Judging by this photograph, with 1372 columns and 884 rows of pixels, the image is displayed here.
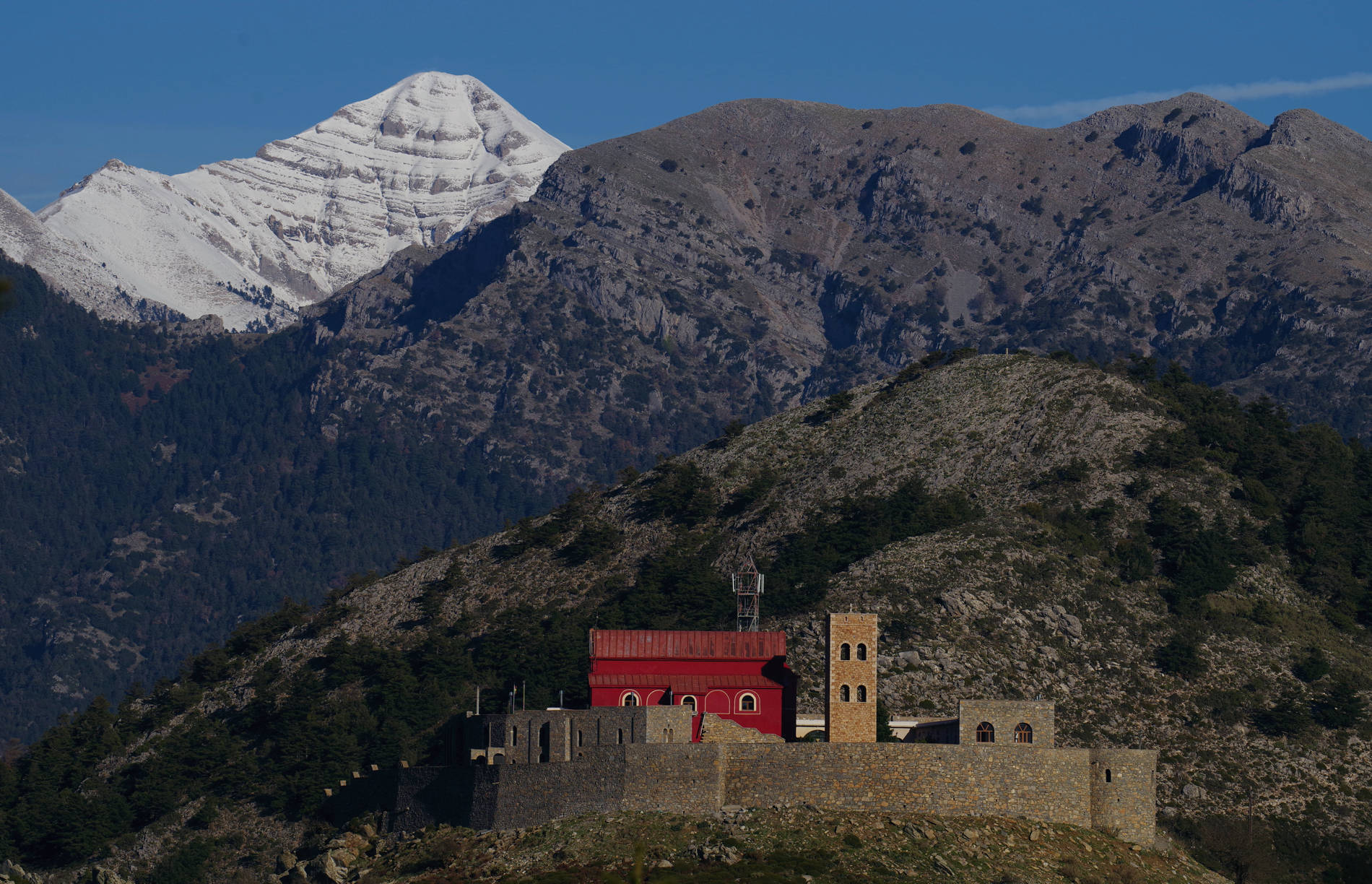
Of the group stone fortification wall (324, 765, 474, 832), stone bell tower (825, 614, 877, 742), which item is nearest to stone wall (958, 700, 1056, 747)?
stone bell tower (825, 614, 877, 742)

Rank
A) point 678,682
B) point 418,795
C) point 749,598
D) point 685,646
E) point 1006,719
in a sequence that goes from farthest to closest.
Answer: point 749,598
point 685,646
point 678,682
point 418,795
point 1006,719

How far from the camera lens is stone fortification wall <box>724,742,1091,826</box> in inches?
3871

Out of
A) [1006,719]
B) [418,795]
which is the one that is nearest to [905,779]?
[1006,719]

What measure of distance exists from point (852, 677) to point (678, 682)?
1379cm

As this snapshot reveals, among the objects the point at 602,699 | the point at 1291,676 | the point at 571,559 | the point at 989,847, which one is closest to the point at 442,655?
the point at 571,559

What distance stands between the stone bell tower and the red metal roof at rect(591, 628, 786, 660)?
11.7m

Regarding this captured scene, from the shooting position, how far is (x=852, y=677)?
105375 millimetres

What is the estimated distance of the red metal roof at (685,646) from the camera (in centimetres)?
11675

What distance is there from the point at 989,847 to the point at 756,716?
21648 millimetres

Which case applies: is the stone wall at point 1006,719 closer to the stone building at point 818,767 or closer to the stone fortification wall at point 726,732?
the stone building at point 818,767

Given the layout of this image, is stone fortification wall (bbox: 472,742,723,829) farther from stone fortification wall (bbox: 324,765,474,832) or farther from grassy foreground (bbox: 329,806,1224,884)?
stone fortification wall (bbox: 324,765,474,832)

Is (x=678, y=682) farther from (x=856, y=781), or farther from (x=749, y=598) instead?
(x=749, y=598)

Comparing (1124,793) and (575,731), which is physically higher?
(575,731)

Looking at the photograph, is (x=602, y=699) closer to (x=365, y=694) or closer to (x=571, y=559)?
(x=365, y=694)
